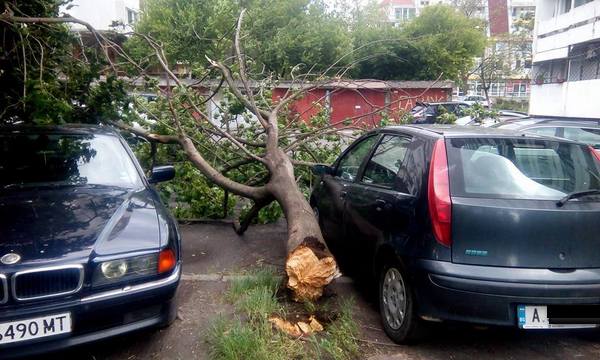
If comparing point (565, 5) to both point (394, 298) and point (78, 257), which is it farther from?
point (78, 257)

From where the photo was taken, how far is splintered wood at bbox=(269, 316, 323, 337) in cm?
374

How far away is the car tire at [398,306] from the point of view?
342cm

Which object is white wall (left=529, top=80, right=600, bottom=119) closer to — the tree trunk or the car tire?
the tree trunk

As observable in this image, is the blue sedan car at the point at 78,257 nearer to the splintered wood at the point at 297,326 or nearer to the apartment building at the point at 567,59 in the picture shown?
the splintered wood at the point at 297,326

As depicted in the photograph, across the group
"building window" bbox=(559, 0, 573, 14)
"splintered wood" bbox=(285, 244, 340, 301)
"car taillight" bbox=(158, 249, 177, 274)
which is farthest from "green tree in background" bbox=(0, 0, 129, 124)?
"building window" bbox=(559, 0, 573, 14)

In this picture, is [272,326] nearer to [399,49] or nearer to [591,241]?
[591,241]

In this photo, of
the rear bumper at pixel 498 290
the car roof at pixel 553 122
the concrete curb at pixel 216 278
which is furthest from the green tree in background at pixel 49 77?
the car roof at pixel 553 122

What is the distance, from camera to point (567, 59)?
23.6 meters

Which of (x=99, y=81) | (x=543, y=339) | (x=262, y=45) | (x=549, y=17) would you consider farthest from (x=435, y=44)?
(x=543, y=339)

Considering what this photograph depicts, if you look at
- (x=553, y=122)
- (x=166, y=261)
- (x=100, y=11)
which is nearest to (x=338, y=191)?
(x=166, y=261)

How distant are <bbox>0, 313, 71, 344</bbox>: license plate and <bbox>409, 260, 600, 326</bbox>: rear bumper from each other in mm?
2274

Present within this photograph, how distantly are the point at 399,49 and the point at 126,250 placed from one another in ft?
92.7

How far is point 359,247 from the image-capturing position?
14.1 feet

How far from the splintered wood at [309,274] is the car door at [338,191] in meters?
0.65
